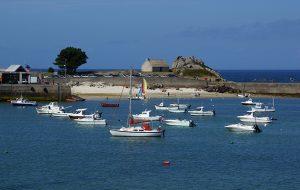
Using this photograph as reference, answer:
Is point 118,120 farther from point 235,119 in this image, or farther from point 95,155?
point 95,155

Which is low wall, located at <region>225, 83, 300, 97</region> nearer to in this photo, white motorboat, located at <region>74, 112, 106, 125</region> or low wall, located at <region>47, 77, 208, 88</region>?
low wall, located at <region>47, 77, 208, 88</region>

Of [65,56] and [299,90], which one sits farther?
[65,56]

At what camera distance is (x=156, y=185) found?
3438 cm

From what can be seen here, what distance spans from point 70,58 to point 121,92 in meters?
20.7

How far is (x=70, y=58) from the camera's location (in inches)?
4419

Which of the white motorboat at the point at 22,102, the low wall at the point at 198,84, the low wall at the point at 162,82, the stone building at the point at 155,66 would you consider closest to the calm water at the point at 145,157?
the white motorboat at the point at 22,102

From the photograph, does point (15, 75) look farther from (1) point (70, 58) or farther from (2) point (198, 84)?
(2) point (198, 84)

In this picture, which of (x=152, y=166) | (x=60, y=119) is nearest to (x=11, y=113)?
(x=60, y=119)

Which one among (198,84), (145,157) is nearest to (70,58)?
(198,84)

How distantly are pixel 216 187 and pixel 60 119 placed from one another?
111 feet

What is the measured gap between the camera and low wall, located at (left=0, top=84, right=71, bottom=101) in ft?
277

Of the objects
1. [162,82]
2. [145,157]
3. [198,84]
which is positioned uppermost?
[162,82]

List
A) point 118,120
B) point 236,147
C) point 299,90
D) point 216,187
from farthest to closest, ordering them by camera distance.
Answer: point 299,90, point 118,120, point 236,147, point 216,187

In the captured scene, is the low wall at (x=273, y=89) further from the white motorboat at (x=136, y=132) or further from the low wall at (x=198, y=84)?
the white motorboat at (x=136, y=132)
